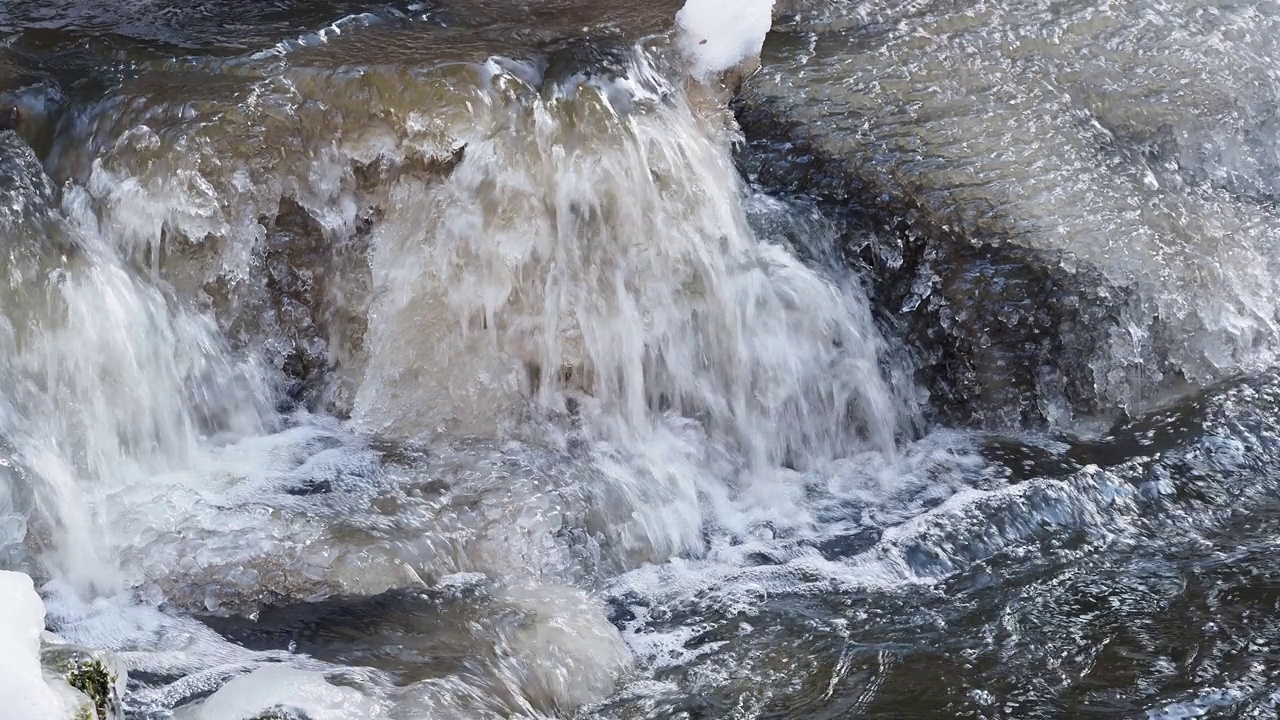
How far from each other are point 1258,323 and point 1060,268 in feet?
2.96

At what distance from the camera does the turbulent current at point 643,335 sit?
3.82m

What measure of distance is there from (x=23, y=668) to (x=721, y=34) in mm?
3621

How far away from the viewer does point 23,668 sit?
2.30 m

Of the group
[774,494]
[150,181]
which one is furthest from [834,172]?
[150,181]

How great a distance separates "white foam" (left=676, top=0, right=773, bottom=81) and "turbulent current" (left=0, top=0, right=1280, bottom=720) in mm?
17

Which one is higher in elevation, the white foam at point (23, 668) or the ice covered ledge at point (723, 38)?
the ice covered ledge at point (723, 38)

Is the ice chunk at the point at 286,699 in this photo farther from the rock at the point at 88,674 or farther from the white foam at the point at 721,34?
the white foam at the point at 721,34

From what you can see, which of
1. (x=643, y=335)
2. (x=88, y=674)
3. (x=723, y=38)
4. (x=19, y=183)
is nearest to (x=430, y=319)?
(x=643, y=335)

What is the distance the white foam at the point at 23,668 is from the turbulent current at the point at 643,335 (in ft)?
3.68

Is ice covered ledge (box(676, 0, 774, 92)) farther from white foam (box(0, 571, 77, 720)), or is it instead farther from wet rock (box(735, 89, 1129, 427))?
white foam (box(0, 571, 77, 720))

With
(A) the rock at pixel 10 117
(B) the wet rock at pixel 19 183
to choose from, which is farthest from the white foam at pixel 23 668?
(A) the rock at pixel 10 117

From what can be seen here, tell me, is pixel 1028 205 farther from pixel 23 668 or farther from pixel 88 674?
pixel 23 668

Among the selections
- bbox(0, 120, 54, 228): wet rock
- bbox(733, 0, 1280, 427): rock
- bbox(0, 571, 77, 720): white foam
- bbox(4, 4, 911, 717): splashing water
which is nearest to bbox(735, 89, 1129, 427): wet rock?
bbox(733, 0, 1280, 427): rock

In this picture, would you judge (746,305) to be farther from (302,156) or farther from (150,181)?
(150,181)
